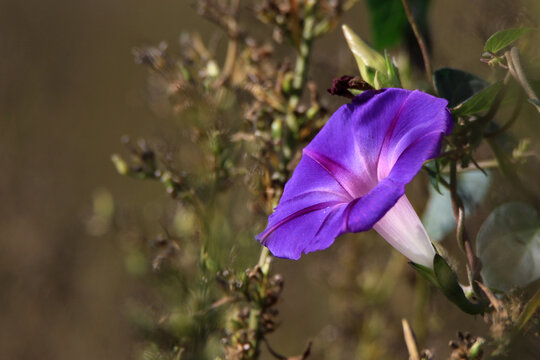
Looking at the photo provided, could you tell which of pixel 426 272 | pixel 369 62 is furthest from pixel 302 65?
pixel 426 272

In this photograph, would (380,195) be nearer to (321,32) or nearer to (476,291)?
(476,291)

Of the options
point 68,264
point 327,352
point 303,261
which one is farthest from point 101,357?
point 303,261

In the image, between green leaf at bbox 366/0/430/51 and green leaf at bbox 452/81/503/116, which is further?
green leaf at bbox 366/0/430/51

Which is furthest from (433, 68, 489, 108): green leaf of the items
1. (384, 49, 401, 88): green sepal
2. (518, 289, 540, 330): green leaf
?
(518, 289, 540, 330): green leaf

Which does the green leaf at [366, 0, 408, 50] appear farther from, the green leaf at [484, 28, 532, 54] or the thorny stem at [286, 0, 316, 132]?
the green leaf at [484, 28, 532, 54]

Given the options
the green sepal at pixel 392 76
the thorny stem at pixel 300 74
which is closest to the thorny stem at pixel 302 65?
the thorny stem at pixel 300 74

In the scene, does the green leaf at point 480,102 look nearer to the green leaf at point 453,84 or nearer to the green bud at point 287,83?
the green leaf at point 453,84
